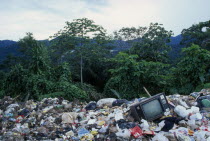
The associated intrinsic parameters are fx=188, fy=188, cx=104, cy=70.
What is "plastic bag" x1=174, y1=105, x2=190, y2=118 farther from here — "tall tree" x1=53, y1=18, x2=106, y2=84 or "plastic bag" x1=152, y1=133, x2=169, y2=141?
"tall tree" x1=53, y1=18, x2=106, y2=84

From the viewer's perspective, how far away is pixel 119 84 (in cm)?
882

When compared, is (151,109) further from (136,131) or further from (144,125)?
(136,131)

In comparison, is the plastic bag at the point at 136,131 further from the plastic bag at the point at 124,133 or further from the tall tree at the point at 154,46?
the tall tree at the point at 154,46

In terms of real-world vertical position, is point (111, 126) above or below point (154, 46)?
below

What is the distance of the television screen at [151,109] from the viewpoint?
3.02m

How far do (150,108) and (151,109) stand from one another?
0.09 feet

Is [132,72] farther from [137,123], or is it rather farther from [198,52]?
[137,123]

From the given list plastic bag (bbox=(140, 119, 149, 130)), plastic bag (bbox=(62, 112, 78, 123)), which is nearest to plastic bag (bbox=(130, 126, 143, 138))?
plastic bag (bbox=(140, 119, 149, 130))

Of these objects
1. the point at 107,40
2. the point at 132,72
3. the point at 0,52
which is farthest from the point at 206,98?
the point at 0,52

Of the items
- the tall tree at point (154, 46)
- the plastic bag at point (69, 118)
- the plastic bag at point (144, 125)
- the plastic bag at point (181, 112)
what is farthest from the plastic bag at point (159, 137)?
the tall tree at point (154, 46)

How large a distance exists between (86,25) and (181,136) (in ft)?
32.3

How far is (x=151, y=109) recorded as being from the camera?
119 inches

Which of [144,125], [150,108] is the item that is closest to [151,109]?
[150,108]

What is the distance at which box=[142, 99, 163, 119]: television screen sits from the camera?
302cm
